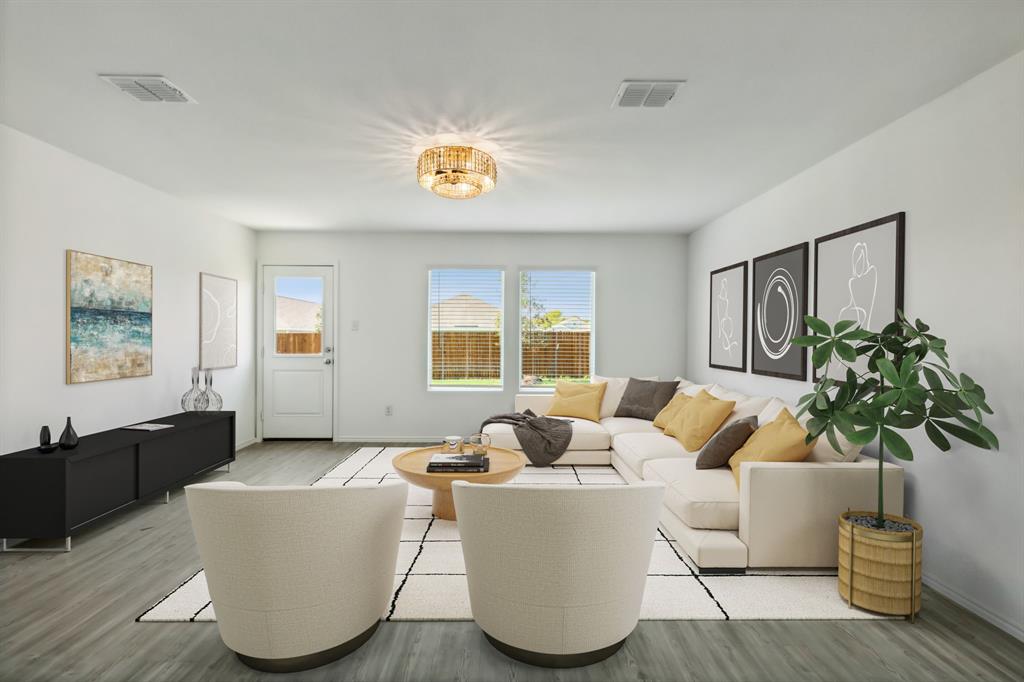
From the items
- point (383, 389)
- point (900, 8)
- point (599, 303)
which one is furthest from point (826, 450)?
point (383, 389)

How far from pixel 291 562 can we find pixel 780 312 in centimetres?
391

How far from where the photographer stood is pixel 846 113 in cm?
303

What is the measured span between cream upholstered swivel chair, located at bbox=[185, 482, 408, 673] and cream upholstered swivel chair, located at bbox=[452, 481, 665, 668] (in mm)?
383

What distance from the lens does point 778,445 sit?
3158mm

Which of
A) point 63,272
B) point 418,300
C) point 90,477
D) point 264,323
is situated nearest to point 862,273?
point 418,300

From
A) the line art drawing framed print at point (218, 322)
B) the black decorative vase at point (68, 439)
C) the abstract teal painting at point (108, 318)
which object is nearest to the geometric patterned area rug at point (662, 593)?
the black decorative vase at point (68, 439)

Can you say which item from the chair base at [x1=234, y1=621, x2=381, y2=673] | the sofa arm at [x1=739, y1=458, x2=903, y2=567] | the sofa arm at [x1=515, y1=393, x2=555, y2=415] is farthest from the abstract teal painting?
the sofa arm at [x1=739, y1=458, x2=903, y2=567]

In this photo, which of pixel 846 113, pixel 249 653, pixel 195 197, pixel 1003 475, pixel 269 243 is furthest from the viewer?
pixel 269 243

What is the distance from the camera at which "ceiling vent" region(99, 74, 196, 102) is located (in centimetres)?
268

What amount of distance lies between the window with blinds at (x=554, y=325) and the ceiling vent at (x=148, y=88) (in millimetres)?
4273

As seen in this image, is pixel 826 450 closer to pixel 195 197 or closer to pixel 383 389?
pixel 383 389

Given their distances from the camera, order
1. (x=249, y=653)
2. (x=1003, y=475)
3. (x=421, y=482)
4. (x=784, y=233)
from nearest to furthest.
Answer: (x=249, y=653), (x=1003, y=475), (x=421, y=482), (x=784, y=233)

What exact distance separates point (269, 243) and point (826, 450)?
611cm

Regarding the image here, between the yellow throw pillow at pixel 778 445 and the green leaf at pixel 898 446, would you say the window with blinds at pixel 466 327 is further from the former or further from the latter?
the green leaf at pixel 898 446
